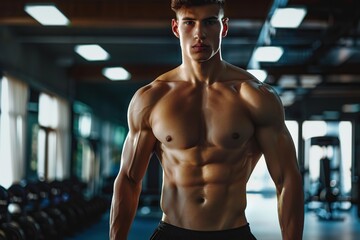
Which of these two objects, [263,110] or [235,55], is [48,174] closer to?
[235,55]

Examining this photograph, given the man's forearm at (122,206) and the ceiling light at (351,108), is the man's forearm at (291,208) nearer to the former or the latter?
the man's forearm at (122,206)

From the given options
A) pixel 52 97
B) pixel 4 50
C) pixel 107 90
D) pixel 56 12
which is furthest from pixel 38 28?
pixel 107 90

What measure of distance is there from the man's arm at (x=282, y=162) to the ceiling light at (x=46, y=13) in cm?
434

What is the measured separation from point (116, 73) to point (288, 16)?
20.2 feet

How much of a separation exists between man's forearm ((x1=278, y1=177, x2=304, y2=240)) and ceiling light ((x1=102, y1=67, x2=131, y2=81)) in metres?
9.56

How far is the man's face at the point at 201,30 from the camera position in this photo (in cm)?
147

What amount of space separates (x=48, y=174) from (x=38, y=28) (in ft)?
10.3

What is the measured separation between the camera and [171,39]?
9.63 metres

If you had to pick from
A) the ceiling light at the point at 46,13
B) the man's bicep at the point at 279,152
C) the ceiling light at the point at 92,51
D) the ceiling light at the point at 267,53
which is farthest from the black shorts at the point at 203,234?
the ceiling light at the point at 92,51

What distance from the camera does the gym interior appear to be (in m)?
6.47

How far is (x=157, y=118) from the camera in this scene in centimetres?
153

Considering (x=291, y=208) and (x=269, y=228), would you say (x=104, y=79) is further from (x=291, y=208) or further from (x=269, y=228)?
(x=291, y=208)

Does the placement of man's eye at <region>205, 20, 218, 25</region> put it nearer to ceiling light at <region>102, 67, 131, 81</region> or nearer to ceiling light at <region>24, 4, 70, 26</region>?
ceiling light at <region>24, 4, 70, 26</region>

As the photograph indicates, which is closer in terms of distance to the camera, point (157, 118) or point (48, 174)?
point (157, 118)
